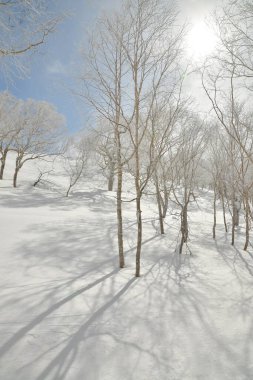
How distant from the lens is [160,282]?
611 centimetres

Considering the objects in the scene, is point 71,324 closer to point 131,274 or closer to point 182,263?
point 131,274

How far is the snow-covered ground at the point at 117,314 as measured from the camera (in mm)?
3082

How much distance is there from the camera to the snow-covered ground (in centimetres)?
308

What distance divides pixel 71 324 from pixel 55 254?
148 inches

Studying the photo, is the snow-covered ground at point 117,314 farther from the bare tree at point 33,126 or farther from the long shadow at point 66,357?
the bare tree at point 33,126

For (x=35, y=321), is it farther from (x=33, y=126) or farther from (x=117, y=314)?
(x=33, y=126)

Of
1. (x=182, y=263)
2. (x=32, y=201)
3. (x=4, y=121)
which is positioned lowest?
(x=182, y=263)

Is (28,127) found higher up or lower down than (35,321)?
higher up

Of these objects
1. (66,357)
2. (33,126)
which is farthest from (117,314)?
(33,126)

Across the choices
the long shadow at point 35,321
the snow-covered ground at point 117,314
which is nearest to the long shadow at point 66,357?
the snow-covered ground at point 117,314

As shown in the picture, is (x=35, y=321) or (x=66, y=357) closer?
(x=66, y=357)

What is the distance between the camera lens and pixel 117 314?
4.37m

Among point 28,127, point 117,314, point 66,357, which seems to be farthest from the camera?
point 28,127

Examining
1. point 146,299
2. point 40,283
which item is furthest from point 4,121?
point 146,299
